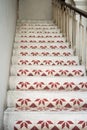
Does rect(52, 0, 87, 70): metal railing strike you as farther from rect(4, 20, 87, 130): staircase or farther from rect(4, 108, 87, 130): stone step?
rect(4, 108, 87, 130): stone step

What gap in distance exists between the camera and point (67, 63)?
405cm

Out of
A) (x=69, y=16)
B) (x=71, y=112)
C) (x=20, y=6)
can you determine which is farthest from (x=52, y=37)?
(x=20, y=6)

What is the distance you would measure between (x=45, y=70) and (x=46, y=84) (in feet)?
1.29

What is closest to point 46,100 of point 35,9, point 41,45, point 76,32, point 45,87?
point 45,87

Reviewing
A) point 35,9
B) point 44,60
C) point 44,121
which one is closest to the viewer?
point 44,121

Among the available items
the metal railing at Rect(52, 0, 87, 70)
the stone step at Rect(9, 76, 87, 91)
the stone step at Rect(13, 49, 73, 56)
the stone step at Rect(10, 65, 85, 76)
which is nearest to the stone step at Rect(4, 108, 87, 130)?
the stone step at Rect(9, 76, 87, 91)

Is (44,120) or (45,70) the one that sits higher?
(45,70)

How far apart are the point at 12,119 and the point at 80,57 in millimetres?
1981

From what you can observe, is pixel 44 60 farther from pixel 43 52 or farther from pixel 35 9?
pixel 35 9

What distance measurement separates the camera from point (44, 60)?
4.05 m

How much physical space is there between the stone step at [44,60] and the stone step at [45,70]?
0.85 feet

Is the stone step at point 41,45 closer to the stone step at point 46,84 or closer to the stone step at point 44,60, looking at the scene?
the stone step at point 44,60

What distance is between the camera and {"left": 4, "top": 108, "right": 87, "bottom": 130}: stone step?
2.50m

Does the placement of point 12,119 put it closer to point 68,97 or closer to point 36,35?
point 68,97
